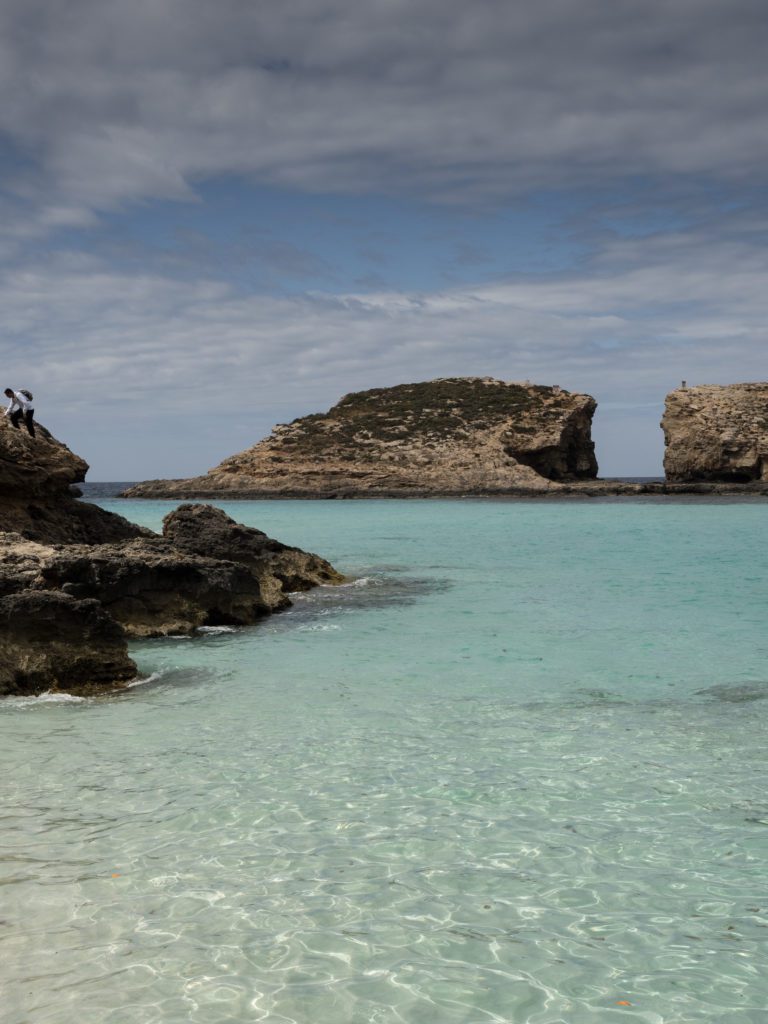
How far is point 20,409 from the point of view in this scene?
15.0 m

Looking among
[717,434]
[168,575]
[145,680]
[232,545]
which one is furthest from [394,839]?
[717,434]

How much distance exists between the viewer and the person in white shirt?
14781 mm

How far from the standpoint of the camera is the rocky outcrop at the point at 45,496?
13.6 meters

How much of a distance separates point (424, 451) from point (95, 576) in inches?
2533

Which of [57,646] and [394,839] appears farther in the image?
[57,646]

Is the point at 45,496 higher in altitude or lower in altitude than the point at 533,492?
higher

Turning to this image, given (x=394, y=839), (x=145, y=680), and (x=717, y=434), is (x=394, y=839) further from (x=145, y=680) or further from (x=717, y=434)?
(x=717, y=434)

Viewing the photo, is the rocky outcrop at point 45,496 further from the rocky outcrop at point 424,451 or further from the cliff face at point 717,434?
the cliff face at point 717,434

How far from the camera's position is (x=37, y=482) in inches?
550

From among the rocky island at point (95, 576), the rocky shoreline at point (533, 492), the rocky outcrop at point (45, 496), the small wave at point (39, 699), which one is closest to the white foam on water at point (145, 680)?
the rocky island at point (95, 576)

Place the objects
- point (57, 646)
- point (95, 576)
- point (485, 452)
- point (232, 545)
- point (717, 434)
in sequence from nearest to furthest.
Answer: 1. point (57, 646)
2. point (95, 576)
3. point (232, 545)
4. point (717, 434)
5. point (485, 452)

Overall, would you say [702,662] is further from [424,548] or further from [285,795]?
[424,548]

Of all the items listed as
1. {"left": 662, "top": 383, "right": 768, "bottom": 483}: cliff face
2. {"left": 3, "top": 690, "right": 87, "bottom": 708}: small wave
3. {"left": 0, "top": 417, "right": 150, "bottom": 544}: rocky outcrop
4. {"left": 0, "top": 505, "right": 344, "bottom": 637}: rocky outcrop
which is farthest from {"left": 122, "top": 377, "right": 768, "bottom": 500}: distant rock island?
{"left": 3, "top": 690, "right": 87, "bottom": 708}: small wave

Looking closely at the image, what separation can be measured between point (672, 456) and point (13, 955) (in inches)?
2951
